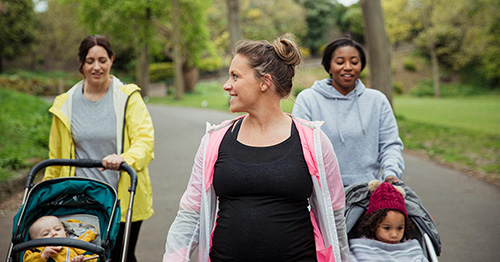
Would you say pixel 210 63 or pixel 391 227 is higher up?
pixel 210 63

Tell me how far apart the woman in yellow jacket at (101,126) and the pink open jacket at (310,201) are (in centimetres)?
115

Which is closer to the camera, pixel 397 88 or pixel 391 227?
pixel 391 227

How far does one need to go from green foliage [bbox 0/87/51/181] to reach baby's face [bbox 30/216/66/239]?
4.61 m

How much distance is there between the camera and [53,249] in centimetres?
267

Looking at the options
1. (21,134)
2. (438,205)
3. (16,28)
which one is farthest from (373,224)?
(16,28)

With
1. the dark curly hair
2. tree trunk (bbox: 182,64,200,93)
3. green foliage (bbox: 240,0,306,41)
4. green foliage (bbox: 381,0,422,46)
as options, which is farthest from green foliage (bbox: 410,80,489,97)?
the dark curly hair

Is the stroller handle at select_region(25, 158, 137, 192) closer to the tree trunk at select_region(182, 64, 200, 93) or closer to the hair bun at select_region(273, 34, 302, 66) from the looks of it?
the hair bun at select_region(273, 34, 302, 66)

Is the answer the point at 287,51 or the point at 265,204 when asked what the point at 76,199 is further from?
the point at 287,51

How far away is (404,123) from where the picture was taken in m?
15.0

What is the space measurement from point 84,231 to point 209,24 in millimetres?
42441

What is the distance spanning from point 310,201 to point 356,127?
4.07 ft

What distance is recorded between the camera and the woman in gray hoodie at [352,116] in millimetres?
3457

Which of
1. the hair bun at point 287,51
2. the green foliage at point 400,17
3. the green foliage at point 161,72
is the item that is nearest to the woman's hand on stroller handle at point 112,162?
the hair bun at point 287,51

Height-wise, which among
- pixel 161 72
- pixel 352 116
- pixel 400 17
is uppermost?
pixel 400 17
